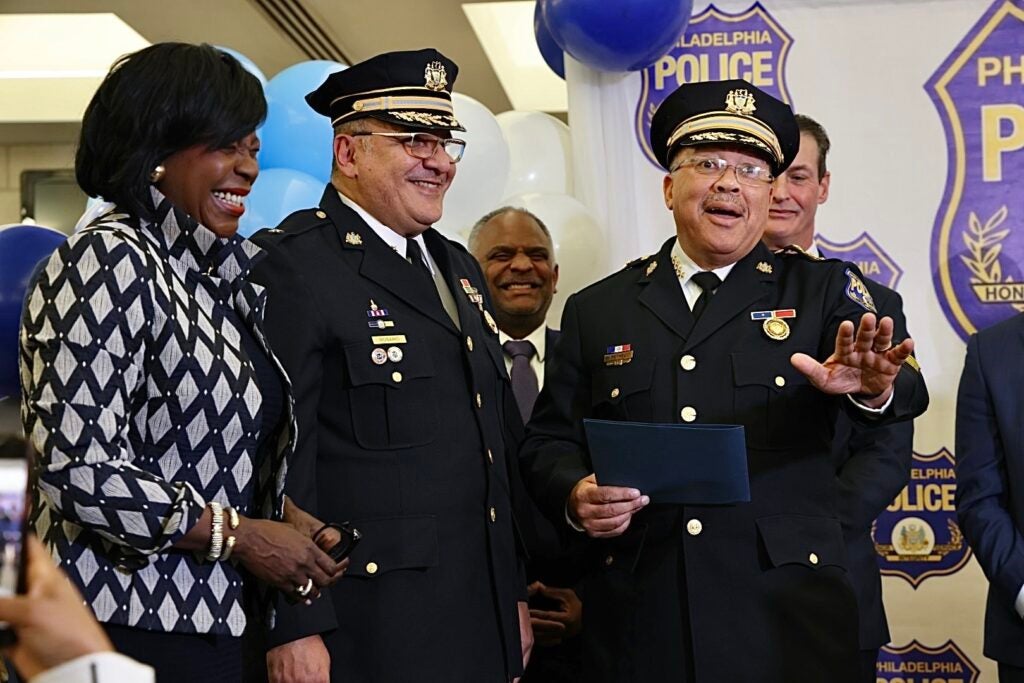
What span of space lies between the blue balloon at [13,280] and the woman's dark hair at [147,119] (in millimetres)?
1583

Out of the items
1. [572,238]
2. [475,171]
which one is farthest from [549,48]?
[572,238]

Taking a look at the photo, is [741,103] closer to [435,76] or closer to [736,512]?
[435,76]

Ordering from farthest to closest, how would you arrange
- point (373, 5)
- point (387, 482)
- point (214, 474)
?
point (373, 5) → point (387, 482) → point (214, 474)

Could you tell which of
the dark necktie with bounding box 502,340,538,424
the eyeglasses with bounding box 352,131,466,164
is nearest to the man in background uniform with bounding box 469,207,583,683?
the dark necktie with bounding box 502,340,538,424

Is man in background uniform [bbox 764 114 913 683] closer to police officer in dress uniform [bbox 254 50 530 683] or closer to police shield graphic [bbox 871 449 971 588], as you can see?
police shield graphic [bbox 871 449 971 588]

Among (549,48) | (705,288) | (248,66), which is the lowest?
(705,288)

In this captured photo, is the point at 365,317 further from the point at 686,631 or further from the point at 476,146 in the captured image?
the point at 476,146

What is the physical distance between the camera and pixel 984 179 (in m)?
4.05

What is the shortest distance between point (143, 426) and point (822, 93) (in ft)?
9.36

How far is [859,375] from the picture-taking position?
231 centimetres

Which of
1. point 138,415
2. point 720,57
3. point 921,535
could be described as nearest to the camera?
point 138,415

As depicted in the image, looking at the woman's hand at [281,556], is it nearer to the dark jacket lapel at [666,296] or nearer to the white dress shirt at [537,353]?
the dark jacket lapel at [666,296]

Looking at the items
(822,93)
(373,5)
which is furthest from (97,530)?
(373,5)

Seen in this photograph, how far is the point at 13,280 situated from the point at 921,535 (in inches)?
106
